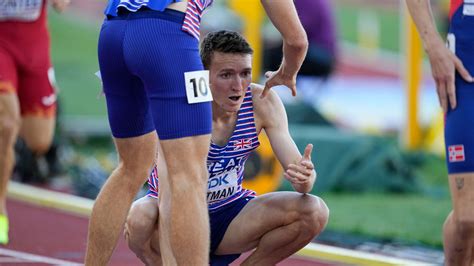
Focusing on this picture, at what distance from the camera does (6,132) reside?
7180 millimetres

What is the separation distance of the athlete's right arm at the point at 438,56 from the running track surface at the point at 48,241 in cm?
187

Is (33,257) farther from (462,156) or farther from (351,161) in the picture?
(351,161)

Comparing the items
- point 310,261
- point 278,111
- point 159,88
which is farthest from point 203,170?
point 310,261

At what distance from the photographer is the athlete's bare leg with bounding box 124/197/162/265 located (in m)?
5.36

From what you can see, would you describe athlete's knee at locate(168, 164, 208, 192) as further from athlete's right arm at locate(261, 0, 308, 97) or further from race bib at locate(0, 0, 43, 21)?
race bib at locate(0, 0, 43, 21)

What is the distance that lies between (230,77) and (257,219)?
0.71 m

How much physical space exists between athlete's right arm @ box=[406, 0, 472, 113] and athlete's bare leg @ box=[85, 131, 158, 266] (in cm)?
134

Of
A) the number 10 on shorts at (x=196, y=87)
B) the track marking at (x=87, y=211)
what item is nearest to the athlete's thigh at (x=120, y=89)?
the number 10 on shorts at (x=196, y=87)

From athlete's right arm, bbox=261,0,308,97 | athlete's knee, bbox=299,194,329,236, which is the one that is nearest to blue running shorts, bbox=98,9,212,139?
athlete's right arm, bbox=261,0,308,97

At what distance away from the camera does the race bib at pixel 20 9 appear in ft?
24.6

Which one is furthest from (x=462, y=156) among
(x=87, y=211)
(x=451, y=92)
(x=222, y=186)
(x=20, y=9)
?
(x=87, y=211)

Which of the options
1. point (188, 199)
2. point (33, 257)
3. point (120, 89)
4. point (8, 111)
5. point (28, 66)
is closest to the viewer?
point (188, 199)

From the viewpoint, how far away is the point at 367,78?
25.5 m

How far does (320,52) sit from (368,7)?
31821mm
